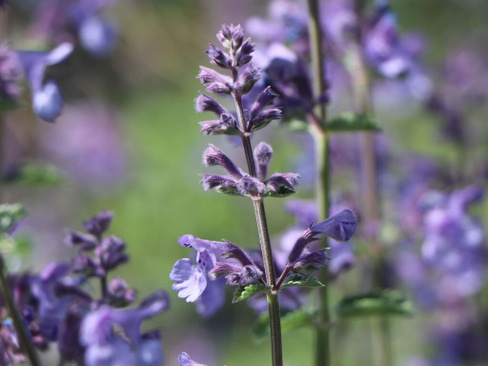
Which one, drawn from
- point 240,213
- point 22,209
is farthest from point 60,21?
point 240,213

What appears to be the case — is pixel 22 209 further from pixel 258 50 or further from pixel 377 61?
pixel 377 61

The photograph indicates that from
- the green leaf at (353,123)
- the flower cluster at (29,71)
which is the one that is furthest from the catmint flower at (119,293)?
the green leaf at (353,123)

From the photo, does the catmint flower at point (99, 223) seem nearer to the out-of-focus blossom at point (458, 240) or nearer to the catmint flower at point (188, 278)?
the catmint flower at point (188, 278)

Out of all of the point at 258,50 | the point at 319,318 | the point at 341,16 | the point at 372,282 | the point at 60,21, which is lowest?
the point at 319,318

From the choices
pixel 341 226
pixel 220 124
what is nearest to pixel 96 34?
pixel 220 124

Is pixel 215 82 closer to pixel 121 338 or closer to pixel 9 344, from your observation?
pixel 121 338

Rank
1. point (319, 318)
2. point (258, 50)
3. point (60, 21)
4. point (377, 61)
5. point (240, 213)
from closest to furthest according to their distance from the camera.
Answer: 1. point (319, 318)
2. point (258, 50)
3. point (377, 61)
4. point (60, 21)
5. point (240, 213)

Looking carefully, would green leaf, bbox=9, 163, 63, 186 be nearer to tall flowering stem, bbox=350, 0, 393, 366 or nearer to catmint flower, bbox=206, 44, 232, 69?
catmint flower, bbox=206, 44, 232, 69

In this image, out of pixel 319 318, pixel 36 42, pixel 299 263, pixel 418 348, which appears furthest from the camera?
pixel 418 348
